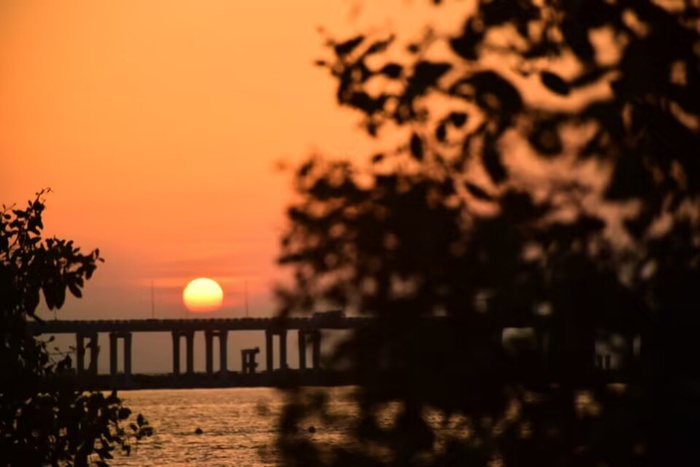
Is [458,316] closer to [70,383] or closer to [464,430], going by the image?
[464,430]

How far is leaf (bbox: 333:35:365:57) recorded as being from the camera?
739 cm

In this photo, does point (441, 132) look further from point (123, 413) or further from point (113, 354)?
point (113, 354)

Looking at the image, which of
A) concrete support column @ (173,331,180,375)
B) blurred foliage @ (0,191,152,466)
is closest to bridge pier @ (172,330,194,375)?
concrete support column @ (173,331,180,375)

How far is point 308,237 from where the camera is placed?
6.72 m

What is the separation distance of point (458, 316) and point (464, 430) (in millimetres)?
471

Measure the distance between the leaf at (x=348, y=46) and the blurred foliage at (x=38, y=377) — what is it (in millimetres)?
7715

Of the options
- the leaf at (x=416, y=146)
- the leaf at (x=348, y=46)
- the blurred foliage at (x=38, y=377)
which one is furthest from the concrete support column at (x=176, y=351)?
the leaf at (x=416, y=146)

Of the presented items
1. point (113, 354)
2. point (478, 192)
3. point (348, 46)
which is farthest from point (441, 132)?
point (113, 354)

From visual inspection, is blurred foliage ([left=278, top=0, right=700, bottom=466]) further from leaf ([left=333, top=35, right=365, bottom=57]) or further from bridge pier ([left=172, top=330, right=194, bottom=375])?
bridge pier ([left=172, top=330, right=194, bottom=375])

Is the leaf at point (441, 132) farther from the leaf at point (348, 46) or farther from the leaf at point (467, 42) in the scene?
the leaf at point (348, 46)

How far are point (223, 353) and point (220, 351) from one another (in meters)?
0.63

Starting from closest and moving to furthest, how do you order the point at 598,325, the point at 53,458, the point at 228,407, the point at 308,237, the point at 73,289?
the point at 598,325
the point at 308,237
the point at 53,458
the point at 73,289
the point at 228,407

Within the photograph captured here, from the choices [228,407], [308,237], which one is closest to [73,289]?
[308,237]

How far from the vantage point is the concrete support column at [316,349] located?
21.3ft
